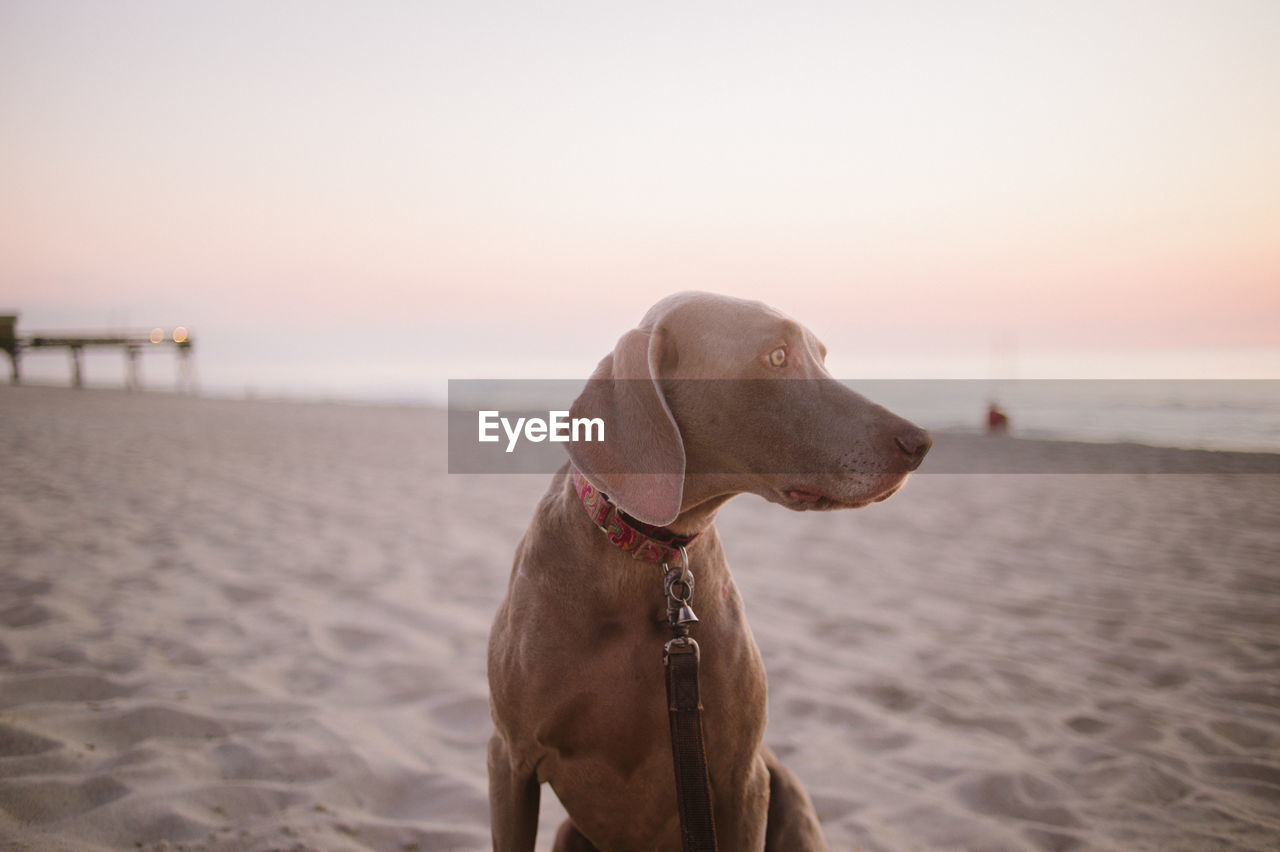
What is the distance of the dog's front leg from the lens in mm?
1926

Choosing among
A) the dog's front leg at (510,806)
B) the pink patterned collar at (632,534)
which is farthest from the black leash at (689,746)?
the dog's front leg at (510,806)

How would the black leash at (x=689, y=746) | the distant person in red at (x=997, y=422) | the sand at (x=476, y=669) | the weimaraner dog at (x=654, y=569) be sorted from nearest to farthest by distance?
the black leash at (x=689, y=746) < the weimaraner dog at (x=654, y=569) < the sand at (x=476, y=669) < the distant person in red at (x=997, y=422)

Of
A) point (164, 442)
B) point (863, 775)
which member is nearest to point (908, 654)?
point (863, 775)

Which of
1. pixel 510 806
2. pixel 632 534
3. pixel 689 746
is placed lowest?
pixel 510 806

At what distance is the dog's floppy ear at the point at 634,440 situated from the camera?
1.79m

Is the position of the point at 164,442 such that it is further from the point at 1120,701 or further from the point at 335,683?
the point at 1120,701

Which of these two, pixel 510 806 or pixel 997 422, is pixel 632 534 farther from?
pixel 997 422

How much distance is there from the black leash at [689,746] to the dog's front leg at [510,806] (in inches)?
17.6

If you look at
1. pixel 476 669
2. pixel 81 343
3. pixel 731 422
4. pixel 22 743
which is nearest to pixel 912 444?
pixel 731 422

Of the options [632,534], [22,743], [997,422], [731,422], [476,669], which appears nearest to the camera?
[632,534]

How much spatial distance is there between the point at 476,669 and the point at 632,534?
210 centimetres

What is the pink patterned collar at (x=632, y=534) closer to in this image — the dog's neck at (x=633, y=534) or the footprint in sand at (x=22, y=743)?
the dog's neck at (x=633, y=534)

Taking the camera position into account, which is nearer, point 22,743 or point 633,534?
point 633,534

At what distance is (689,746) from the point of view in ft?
5.75
